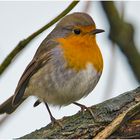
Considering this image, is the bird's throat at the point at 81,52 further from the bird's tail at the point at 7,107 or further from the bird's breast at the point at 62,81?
the bird's tail at the point at 7,107

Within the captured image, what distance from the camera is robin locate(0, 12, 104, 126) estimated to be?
390cm

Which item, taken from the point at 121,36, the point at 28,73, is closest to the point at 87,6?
the point at 121,36

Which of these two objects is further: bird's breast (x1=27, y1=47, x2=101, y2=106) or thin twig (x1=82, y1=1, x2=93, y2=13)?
bird's breast (x1=27, y1=47, x2=101, y2=106)

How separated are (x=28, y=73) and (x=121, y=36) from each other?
3.64 ft

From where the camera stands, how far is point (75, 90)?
391 centimetres

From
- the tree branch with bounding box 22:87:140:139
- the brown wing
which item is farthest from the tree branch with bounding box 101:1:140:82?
the brown wing

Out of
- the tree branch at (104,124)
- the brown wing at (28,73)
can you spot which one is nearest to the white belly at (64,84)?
the brown wing at (28,73)

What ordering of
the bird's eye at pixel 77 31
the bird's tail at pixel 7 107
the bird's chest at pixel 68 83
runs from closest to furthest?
1. the bird's chest at pixel 68 83
2. the bird's tail at pixel 7 107
3. the bird's eye at pixel 77 31

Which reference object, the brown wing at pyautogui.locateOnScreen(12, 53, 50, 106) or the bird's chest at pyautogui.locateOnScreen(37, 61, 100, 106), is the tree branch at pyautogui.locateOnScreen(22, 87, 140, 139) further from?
the brown wing at pyautogui.locateOnScreen(12, 53, 50, 106)

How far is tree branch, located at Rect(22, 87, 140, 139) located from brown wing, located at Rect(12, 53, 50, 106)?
976mm

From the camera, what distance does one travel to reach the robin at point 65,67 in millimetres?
3898


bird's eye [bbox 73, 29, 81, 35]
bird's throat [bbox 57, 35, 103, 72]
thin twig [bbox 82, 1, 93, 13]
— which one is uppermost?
thin twig [bbox 82, 1, 93, 13]

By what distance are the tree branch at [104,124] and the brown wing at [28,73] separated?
38.4 inches

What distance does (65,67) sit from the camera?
392cm
